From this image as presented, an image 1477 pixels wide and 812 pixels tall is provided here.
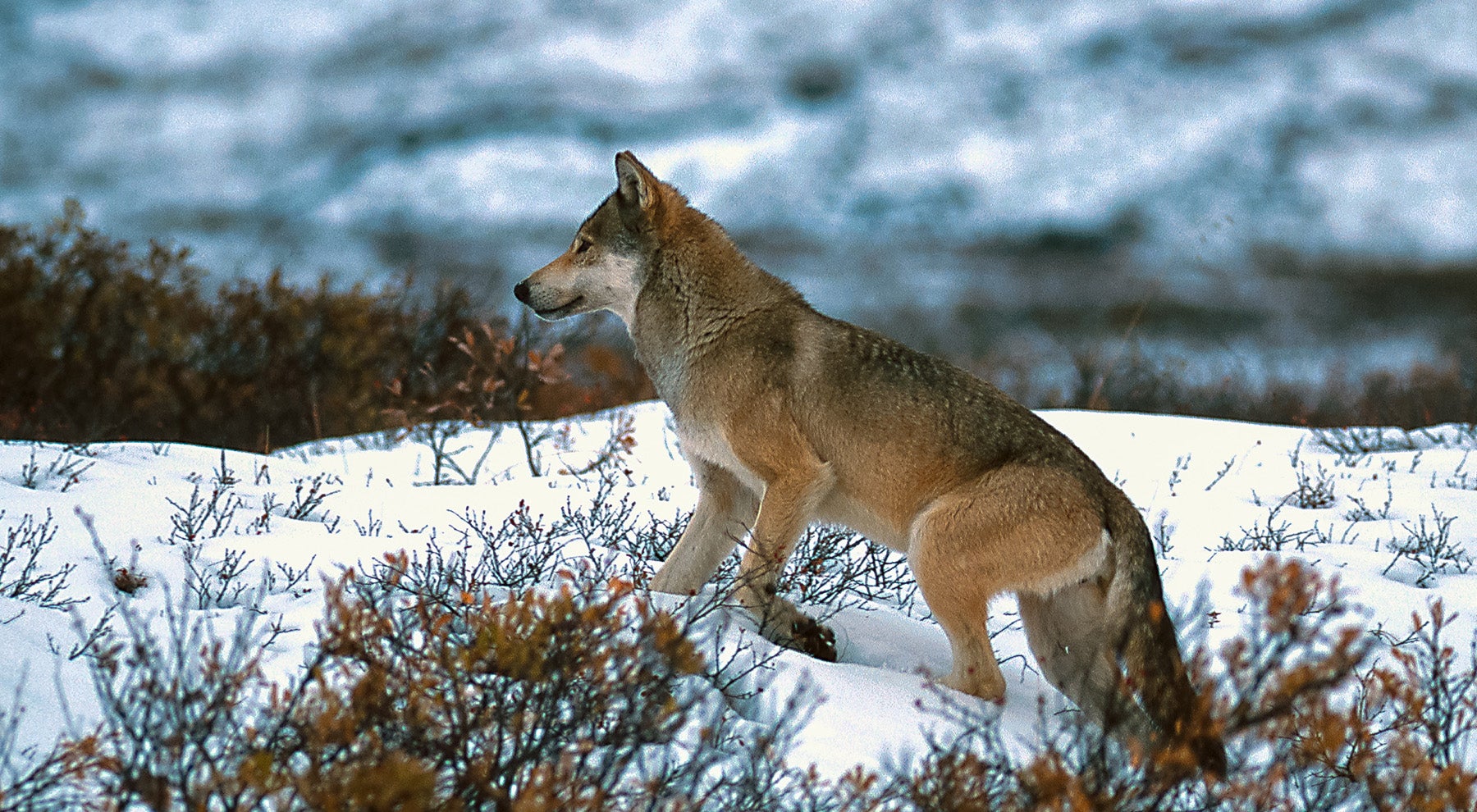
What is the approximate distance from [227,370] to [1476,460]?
11309mm

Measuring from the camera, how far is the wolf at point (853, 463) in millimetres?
4160

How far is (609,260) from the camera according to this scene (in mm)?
5223

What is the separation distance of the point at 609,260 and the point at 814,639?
6.78 feet

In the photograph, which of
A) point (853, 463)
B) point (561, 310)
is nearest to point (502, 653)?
point (853, 463)

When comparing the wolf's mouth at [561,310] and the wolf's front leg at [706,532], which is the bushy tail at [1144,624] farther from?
the wolf's mouth at [561,310]

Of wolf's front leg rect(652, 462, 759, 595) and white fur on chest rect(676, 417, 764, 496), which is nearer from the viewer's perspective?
white fur on chest rect(676, 417, 764, 496)

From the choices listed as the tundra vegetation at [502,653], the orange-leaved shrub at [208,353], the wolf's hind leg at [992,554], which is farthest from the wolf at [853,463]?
the orange-leaved shrub at [208,353]

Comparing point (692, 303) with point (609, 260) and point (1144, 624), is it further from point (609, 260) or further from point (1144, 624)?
point (1144, 624)

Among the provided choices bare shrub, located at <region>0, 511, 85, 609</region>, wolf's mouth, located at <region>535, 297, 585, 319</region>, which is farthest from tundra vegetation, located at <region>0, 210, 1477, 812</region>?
wolf's mouth, located at <region>535, 297, 585, 319</region>

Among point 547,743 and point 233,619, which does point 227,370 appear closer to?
point 233,619

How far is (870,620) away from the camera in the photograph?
16.5 feet

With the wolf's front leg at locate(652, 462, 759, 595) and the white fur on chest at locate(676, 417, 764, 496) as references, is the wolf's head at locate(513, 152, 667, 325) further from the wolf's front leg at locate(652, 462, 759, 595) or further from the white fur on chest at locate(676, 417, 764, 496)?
the wolf's front leg at locate(652, 462, 759, 595)

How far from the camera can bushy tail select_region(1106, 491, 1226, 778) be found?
3.20 metres

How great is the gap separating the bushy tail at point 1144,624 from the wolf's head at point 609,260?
244cm
